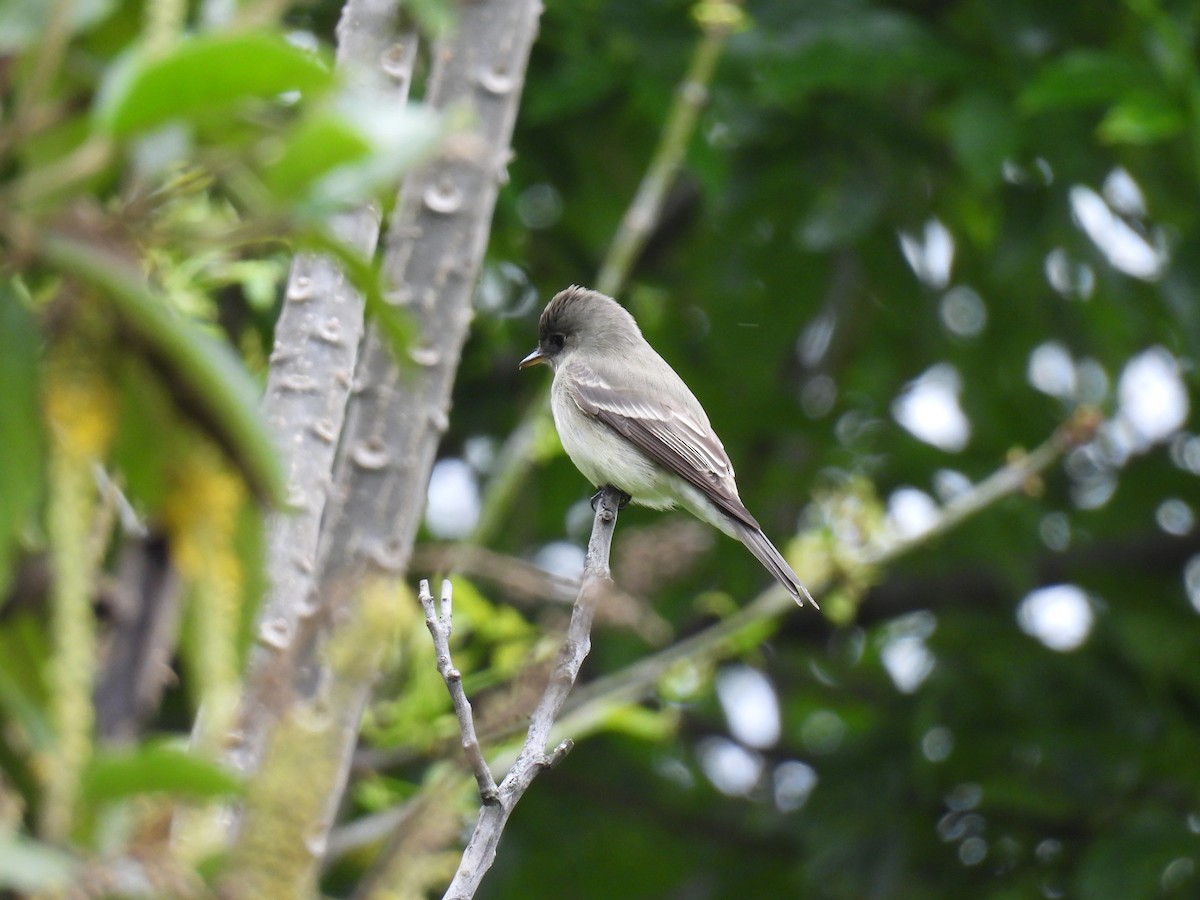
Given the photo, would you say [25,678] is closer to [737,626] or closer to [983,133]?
[737,626]

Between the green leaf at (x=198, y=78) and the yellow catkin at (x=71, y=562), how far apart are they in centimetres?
20

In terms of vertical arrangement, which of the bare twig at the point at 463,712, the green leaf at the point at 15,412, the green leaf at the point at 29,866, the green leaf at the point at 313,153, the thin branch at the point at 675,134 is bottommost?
the thin branch at the point at 675,134

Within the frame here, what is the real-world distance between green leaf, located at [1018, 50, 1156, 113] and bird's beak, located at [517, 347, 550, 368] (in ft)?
8.19

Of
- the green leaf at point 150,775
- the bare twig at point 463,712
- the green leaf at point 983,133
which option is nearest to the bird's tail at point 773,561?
the green leaf at point 983,133

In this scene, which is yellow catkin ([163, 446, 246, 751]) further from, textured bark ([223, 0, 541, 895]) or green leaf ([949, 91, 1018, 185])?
green leaf ([949, 91, 1018, 185])

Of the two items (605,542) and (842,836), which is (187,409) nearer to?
(605,542)

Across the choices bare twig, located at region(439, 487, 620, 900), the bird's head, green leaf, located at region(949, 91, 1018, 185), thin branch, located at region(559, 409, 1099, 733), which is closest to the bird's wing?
the bird's head

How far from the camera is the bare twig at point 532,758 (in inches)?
85.6

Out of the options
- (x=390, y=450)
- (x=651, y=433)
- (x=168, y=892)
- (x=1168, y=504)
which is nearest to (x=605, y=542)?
(x=390, y=450)

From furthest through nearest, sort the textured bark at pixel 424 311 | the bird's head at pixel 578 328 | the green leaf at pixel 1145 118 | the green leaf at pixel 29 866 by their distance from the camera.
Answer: the bird's head at pixel 578 328
the green leaf at pixel 1145 118
the textured bark at pixel 424 311
the green leaf at pixel 29 866

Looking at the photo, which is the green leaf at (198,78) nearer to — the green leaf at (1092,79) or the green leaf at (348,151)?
the green leaf at (348,151)

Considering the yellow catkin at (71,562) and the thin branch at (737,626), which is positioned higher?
the yellow catkin at (71,562)

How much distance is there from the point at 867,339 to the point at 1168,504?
1673 millimetres

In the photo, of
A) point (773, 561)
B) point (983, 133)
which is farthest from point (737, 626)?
point (983, 133)
